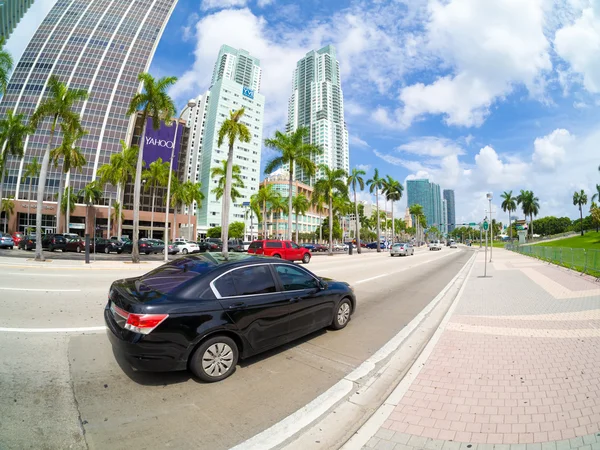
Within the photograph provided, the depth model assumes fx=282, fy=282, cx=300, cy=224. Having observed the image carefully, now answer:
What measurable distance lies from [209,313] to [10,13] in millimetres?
31390

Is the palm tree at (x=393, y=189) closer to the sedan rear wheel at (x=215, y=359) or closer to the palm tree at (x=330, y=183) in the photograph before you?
the palm tree at (x=330, y=183)

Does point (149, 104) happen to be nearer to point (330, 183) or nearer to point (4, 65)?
point (4, 65)

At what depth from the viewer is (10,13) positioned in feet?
68.4

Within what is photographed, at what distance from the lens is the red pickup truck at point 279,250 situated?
896 inches

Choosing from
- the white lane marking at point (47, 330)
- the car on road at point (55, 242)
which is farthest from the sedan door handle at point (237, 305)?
the car on road at point (55, 242)

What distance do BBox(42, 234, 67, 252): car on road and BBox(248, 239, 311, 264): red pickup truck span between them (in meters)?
22.7

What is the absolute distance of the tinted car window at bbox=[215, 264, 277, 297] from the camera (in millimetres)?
3992

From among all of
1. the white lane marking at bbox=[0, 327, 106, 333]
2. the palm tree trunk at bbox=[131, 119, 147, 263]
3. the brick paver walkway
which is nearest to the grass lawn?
the brick paver walkway

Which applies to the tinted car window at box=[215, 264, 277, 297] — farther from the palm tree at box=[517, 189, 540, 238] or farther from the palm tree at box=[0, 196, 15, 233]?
the palm tree at box=[517, 189, 540, 238]

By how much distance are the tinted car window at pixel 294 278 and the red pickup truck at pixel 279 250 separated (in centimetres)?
1729

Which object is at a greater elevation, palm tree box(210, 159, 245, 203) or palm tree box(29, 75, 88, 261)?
palm tree box(29, 75, 88, 261)

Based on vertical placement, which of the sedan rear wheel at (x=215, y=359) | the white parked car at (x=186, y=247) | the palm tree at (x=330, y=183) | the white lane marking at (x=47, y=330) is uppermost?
the palm tree at (x=330, y=183)

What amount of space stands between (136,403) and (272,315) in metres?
1.90

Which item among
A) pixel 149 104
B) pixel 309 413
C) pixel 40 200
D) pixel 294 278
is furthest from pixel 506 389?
pixel 40 200
